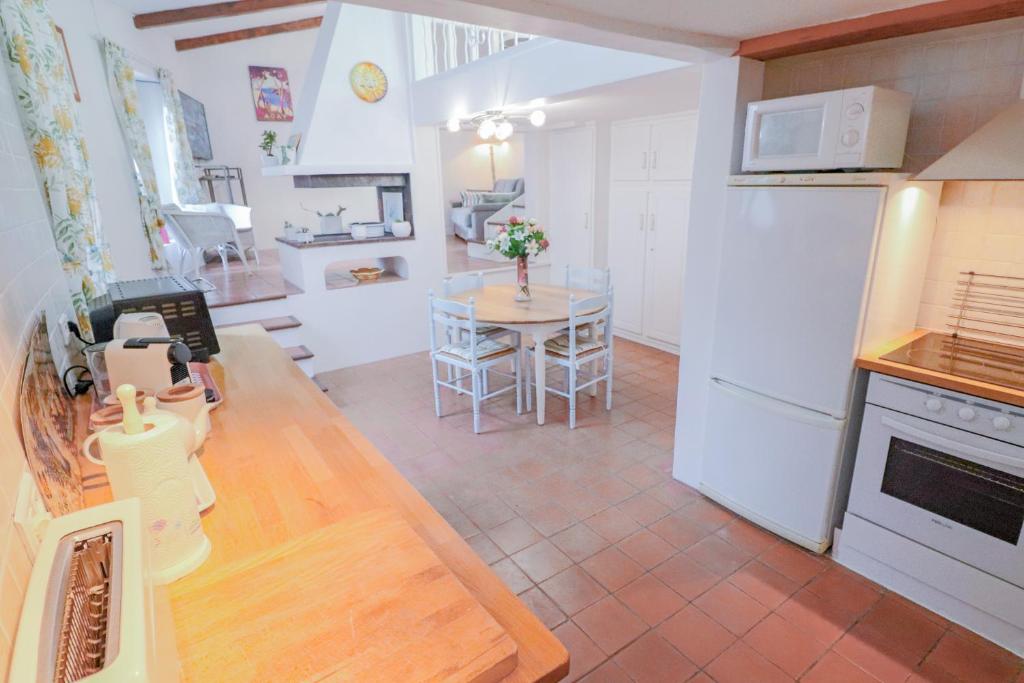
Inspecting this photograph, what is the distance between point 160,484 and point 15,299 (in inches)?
28.5

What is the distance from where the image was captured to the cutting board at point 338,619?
2.51ft

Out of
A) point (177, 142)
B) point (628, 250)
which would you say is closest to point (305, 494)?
point (628, 250)

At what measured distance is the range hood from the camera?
159 centimetres

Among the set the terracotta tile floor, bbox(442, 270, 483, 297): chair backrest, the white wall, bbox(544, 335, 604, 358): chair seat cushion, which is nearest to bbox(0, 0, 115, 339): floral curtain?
the terracotta tile floor

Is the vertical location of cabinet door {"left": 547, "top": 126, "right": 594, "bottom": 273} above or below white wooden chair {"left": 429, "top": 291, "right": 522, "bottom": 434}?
above

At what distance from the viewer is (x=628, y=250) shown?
502cm

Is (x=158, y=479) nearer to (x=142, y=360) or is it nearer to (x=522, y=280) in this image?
(x=142, y=360)

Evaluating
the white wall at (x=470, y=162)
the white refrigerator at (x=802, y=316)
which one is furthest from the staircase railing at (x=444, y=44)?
the white wall at (x=470, y=162)

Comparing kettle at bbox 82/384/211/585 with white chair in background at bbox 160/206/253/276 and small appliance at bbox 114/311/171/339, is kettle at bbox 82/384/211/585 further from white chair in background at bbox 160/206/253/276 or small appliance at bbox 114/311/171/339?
white chair in background at bbox 160/206/253/276

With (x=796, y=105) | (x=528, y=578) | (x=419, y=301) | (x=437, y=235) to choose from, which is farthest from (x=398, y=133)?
(x=528, y=578)

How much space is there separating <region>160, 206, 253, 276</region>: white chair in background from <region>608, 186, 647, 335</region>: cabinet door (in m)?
3.73

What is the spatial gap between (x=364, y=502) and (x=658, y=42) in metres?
1.88

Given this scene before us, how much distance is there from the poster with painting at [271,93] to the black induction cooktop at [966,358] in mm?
8200

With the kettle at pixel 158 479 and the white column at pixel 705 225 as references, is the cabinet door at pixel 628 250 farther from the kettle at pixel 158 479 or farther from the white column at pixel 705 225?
the kettle at pixel 158 479
